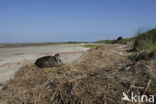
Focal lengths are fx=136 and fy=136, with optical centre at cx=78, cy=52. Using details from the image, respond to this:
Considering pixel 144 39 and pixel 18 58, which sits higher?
pixel 144 39

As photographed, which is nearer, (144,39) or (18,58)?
(18,58)

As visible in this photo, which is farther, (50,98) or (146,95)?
(50,98)

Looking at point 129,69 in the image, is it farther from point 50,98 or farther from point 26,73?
point 26,73

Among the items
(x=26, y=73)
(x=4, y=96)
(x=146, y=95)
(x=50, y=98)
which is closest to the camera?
(x=146, y=95)

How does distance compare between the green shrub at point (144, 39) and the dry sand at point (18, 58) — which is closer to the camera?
the dry sand at point (18, 58)

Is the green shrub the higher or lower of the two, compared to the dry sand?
higher

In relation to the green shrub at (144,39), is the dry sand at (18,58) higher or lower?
lower

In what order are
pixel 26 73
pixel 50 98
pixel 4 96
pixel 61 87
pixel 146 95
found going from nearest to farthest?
pixel 146 95, pixel 50 98, pixel 61 87, pixel 4 96, pixel 26 73

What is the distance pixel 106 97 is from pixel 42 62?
2899mm

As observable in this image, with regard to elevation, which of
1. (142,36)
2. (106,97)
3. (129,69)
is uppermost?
(142,36)

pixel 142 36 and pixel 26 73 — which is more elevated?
pixel 142 36

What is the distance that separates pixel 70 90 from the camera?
217 centimetres

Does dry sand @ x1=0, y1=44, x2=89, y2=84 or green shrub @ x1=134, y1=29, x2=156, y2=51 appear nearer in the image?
dry sand @ x1=0, y1=44, x2=89, y2=84

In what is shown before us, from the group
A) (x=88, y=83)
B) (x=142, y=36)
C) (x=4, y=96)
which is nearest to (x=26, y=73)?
(x=4, y=96)
